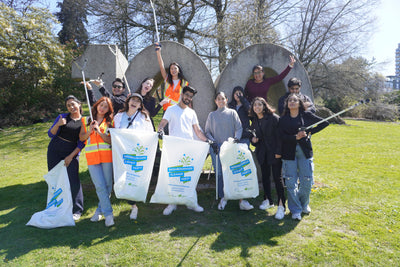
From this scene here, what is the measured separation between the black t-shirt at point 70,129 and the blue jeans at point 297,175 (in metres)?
3.62

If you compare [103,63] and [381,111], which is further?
→ [381,111]

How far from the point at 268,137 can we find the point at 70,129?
135 inches

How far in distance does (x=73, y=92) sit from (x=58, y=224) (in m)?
13.6

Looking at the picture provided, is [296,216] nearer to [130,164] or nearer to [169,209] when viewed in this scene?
[169,209]

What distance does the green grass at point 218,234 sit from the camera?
3.33m

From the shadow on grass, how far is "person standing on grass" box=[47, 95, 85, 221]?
1.58 ft

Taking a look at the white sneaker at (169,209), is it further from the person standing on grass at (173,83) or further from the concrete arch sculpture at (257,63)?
the concrete arch sculpture at (257,63)

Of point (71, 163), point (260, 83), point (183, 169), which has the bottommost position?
point (183, 169)

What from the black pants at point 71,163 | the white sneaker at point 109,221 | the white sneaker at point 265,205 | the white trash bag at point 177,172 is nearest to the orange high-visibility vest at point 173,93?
the white trash bag at point 177,172

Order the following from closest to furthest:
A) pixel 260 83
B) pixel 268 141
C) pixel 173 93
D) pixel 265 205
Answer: pixel 268 141, pixel 265 205, pixel 173 93, pixel 260 83

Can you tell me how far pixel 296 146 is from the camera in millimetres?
4211

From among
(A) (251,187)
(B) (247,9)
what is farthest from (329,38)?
(A) (251,187)

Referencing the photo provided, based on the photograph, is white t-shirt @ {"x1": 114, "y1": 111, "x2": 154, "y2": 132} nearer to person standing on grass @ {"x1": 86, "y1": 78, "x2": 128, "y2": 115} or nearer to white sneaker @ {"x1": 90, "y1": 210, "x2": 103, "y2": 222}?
person standing on grass @ {"x1": 86, "y1": 78, "x2": 128, "y2": 115}

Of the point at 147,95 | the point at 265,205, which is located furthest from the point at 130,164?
the point at 265,205
